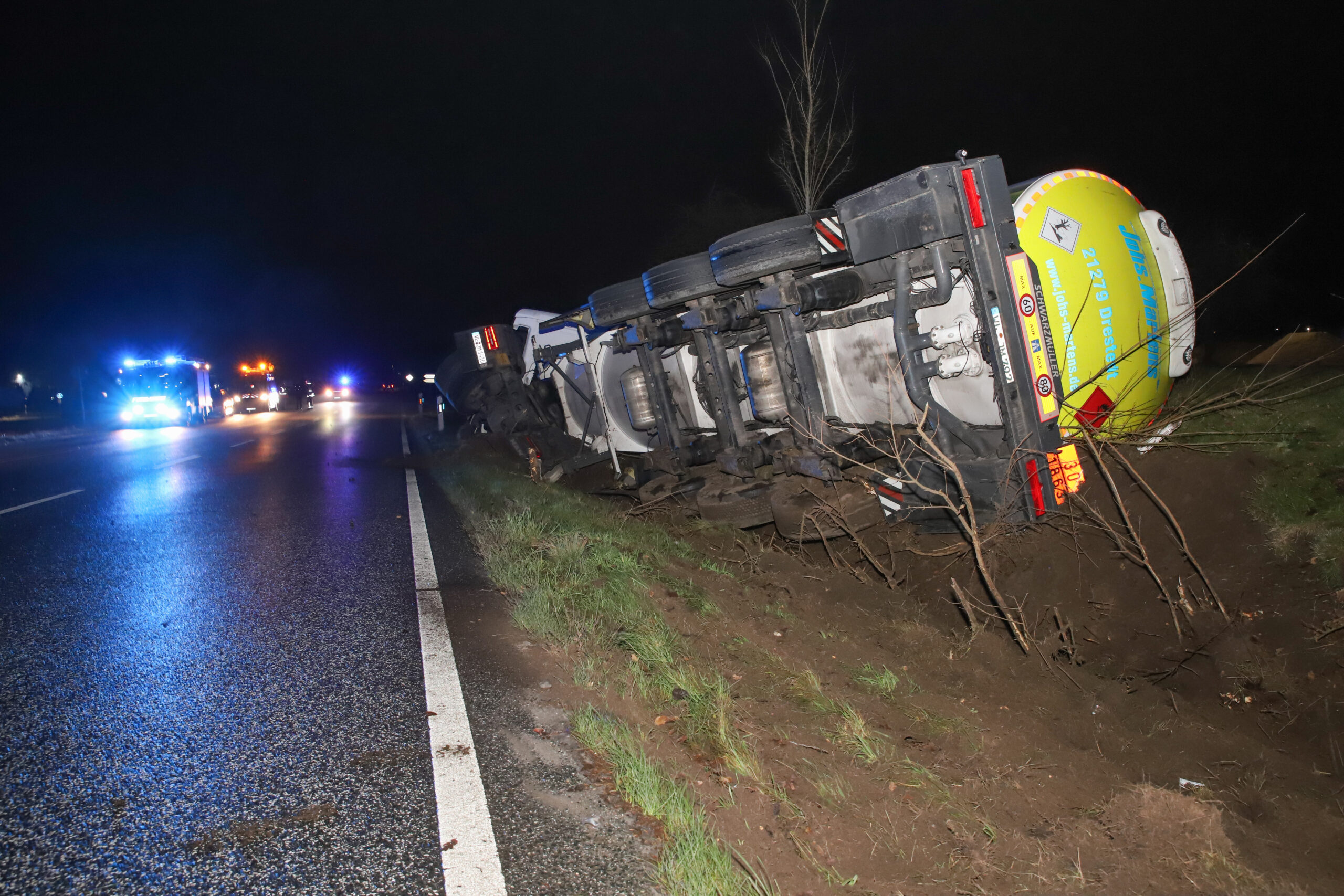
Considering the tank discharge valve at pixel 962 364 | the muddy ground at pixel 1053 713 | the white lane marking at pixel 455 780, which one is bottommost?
the muddy ground at pixel 1053 713

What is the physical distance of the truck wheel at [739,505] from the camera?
6449 millimetres

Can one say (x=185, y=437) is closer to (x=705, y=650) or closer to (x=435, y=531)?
(x=435, y=531)

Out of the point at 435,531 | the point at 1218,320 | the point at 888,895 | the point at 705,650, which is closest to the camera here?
the point at 888,895

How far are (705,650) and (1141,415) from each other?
344 centimetres

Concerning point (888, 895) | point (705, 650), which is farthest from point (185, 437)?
point (888, 895)

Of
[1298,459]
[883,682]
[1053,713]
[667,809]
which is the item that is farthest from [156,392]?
[1298,459]

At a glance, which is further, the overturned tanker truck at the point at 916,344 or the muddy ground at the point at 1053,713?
the overturned tanker truck at the point at 916,344

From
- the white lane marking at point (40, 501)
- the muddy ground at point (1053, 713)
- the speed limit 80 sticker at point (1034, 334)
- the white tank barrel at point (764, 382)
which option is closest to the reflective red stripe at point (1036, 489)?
the muddy ground at point (1053, 713)

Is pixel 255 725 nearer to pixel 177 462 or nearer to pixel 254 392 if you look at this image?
pixel 177 462

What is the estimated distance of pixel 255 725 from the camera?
3.26m

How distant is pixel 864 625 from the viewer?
4.75 metres

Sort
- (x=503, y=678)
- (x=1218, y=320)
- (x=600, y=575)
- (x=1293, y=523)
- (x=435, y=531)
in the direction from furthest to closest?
(x=1218, y=320), (x=435, y=531), (x=600, y=575), (x=1293, y=523), (x=503, y=678)

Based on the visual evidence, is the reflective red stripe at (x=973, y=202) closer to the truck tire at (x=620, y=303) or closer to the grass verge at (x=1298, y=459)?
the grass verge at (x=1298, y=459)

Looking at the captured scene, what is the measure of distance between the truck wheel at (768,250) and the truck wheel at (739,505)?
1.64 m
